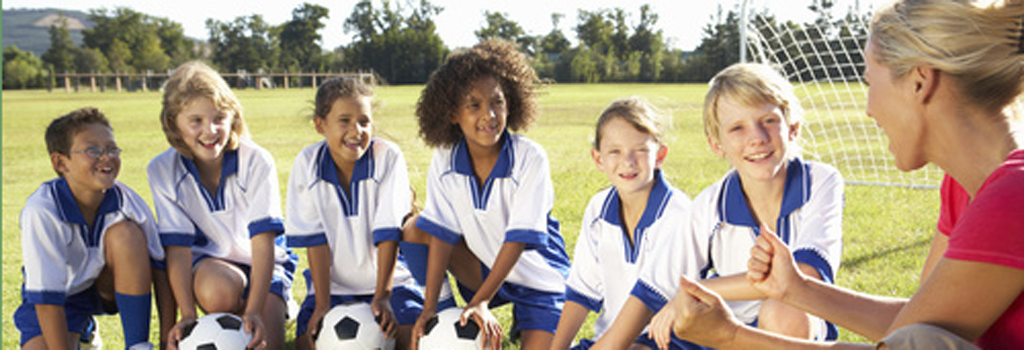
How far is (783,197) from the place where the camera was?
241cm

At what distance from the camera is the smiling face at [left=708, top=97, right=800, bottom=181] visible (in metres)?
2.37

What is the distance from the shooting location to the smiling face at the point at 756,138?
2365mm

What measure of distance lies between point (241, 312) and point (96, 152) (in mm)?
838

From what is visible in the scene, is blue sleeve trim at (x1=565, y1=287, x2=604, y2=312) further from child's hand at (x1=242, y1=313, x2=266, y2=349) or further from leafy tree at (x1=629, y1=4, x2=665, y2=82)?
leafy tree at (x1=629, y1=4, x2=665, y2=82)

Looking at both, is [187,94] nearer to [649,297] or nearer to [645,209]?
[645,209]

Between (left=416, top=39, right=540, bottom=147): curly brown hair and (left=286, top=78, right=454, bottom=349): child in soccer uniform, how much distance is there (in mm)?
201

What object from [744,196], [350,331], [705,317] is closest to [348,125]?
[350,331]

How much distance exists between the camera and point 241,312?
3.30 metres

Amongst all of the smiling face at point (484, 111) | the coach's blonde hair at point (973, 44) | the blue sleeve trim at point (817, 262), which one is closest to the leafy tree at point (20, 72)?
the smiling face at point (484, 111)

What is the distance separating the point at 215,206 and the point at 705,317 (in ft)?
7.56

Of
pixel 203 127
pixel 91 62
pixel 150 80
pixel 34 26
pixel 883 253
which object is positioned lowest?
pixel 150 80

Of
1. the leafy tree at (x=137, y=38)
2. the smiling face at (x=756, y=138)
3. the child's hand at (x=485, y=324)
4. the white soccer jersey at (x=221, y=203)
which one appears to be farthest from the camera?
the leafy tree at (x=137, y=38)

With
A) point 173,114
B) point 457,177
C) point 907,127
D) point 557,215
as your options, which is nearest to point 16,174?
point 557,215

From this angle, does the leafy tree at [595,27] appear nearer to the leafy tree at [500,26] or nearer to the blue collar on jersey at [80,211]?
the leafy tree at [500,26]
